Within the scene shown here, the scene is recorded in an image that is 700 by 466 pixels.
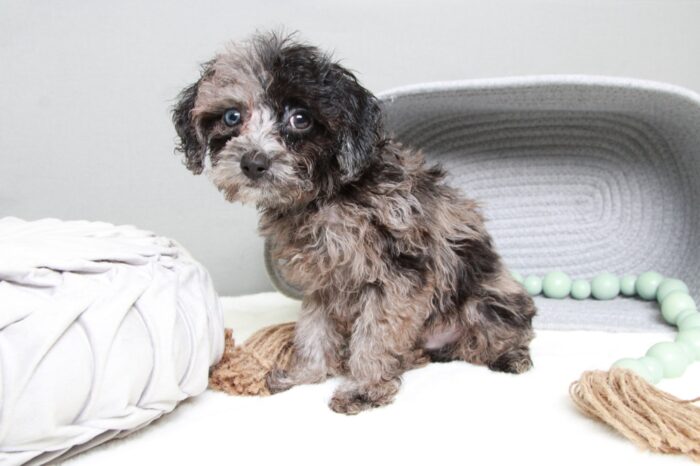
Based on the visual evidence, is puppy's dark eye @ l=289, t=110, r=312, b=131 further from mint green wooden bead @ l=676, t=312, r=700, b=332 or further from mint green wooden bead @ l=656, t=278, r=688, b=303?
mint green wooden bead @ l=656, t=278, r=688, b=303

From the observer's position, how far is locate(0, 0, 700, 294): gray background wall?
125 inches

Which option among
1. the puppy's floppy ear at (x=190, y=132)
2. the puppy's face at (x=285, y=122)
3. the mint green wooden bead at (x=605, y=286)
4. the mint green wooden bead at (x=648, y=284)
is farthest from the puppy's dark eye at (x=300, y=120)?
the mint green wooden bead at (x=648, y=284)

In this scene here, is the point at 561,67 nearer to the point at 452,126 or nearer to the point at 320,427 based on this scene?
the point at 452,126

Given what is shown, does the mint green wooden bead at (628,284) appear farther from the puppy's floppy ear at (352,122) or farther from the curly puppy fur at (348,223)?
the puppy's floppy ear at (352,122)

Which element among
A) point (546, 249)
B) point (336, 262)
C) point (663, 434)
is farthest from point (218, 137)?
point (546, 249)

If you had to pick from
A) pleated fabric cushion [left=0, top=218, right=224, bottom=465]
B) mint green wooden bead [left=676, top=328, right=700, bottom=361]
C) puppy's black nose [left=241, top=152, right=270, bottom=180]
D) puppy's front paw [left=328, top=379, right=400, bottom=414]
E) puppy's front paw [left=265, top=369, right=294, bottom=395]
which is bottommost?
puppy's front paw [left=265, top=369, right=294, bottom=395]

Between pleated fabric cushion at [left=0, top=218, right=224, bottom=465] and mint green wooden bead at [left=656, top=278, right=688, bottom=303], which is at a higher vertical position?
pleated fabric cushion at [left=0, top=218, right=224, bottom=465]

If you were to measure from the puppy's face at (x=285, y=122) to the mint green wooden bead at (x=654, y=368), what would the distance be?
1315 mm

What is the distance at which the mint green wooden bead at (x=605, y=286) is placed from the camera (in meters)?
3.32

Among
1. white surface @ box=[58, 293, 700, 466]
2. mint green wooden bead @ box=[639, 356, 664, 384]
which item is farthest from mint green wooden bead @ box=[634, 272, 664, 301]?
mint green wooden bead @ box=[639, 356, 664, 384]

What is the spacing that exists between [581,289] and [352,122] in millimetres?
1962

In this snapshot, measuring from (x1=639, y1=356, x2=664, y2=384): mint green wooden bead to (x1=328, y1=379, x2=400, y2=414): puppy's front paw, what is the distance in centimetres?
96

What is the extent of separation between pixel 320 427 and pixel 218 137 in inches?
42.7

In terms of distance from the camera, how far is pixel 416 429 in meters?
1.99
